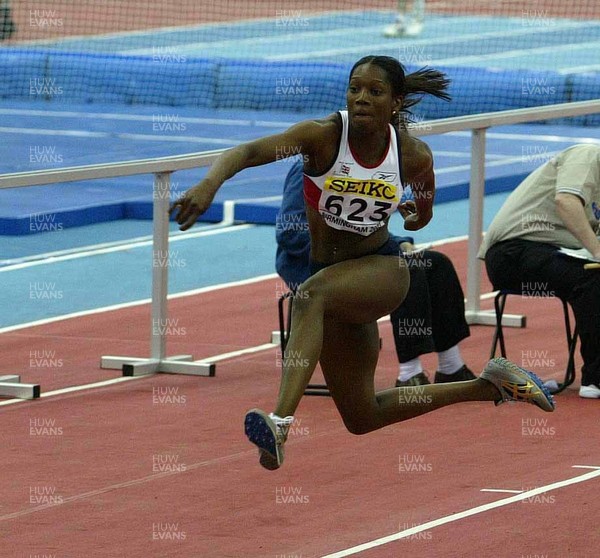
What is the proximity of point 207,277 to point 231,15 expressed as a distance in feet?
74.7

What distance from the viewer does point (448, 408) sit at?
342 inches

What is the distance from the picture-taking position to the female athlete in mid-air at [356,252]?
5746 millimetres

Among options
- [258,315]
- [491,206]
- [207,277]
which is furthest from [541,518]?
[491,206]

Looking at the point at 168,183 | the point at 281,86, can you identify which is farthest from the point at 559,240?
the point at 281,86

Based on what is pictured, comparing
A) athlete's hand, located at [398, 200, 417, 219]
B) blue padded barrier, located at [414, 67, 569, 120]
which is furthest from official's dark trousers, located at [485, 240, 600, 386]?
blue padded barrier, located at [414, 67, 569, 120]

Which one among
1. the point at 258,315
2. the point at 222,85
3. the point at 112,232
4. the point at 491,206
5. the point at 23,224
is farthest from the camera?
the point at 222,85

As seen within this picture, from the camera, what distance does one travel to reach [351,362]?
6125 mm

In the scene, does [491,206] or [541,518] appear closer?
[541,518]

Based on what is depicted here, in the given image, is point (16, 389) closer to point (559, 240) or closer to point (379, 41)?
point (559, 240)

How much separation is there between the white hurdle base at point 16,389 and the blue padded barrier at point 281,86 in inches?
494

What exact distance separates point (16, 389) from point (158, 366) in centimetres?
Result: 99

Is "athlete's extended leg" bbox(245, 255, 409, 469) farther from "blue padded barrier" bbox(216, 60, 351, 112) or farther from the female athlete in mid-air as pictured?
"blue padded barrier" bbox(216, 60, 351, 112)

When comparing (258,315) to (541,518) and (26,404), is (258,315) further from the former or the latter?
(541,518)

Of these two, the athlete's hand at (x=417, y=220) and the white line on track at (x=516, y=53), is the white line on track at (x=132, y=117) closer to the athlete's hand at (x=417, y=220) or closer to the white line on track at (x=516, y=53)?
the white line on track at (x=516, y=53)
